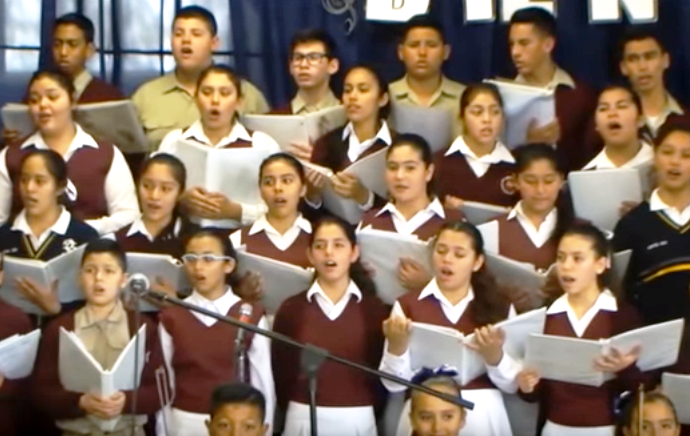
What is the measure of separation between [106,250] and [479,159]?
99 cm

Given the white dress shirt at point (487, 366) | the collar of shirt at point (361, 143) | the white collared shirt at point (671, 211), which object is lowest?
the white dress shirt at point (487, 366)

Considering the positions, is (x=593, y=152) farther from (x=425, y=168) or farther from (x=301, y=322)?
(x=301, y=322)

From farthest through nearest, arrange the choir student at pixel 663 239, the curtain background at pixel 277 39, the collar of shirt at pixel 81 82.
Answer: the curtain background at pixel 277 39, the collar of shirt at pixel 81 82, the choir student at pixel 663 239

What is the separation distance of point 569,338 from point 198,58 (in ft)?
4.53

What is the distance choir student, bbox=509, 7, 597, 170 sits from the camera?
12.9 ft

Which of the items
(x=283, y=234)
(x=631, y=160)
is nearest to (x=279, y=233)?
(x=283, y=234)

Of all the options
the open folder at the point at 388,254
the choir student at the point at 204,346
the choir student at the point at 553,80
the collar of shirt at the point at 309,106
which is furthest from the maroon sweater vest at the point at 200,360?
the choir student at the point at 553,80

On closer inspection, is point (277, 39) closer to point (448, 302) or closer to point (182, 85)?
point (182, 85)

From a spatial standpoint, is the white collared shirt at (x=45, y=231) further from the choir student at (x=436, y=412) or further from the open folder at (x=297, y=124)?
the choir student at (x=436, y=412)

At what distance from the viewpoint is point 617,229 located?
355 centimetres

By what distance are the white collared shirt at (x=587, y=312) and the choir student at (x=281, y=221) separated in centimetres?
62

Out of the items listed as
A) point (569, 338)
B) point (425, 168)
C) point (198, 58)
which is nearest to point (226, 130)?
point (198, 58)

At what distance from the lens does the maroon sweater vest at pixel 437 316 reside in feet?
11.1

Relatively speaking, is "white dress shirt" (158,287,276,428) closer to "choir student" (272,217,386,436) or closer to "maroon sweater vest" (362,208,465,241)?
"choir student" (272,217,386,436)
